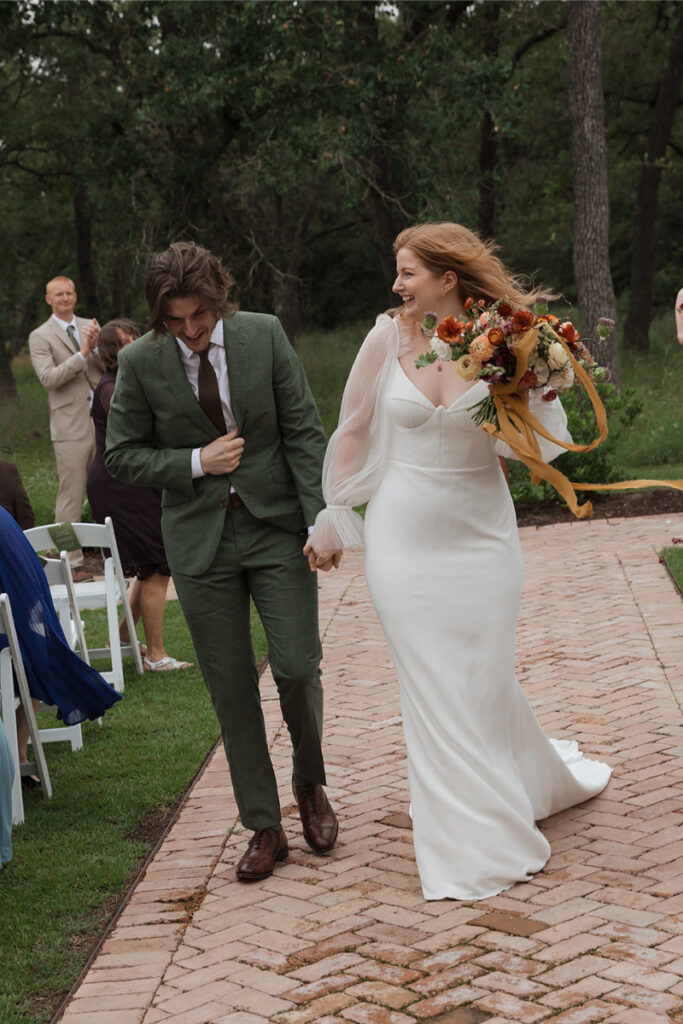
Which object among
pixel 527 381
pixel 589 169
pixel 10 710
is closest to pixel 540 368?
pixel 527 381

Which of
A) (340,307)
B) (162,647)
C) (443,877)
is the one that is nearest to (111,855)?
(443,877)

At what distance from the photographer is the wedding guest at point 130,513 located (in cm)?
798

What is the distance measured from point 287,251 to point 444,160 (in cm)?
562

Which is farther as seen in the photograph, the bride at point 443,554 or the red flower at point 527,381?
the bride at point 443,554

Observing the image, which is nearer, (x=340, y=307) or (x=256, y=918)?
(x=256, y=918)

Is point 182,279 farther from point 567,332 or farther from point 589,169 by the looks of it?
point 589,169

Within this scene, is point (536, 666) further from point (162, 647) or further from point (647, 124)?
point (647, 124)

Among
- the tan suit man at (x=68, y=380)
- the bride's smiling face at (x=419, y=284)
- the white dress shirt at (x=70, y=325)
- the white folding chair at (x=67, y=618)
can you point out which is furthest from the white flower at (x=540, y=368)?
the white dress shirt at (x=70, y=325)

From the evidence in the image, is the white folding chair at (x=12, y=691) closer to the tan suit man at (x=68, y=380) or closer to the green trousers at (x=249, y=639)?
the green trousers at (x=249, y=639)

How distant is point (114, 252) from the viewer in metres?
27.4

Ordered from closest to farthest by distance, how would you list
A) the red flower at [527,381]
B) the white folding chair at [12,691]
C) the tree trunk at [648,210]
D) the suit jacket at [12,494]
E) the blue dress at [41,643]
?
the red flower at [527,381], the white folding chair at [12,691], the blue dress at [41,643], the suit jacket at [12,494], the tree trunk at [648,210]

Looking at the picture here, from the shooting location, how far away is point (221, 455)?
14.9 ft

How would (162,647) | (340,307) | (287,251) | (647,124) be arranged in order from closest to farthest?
(162,647) < (287,251) < (647,124) < (340,307)

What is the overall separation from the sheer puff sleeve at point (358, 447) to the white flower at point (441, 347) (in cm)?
39
